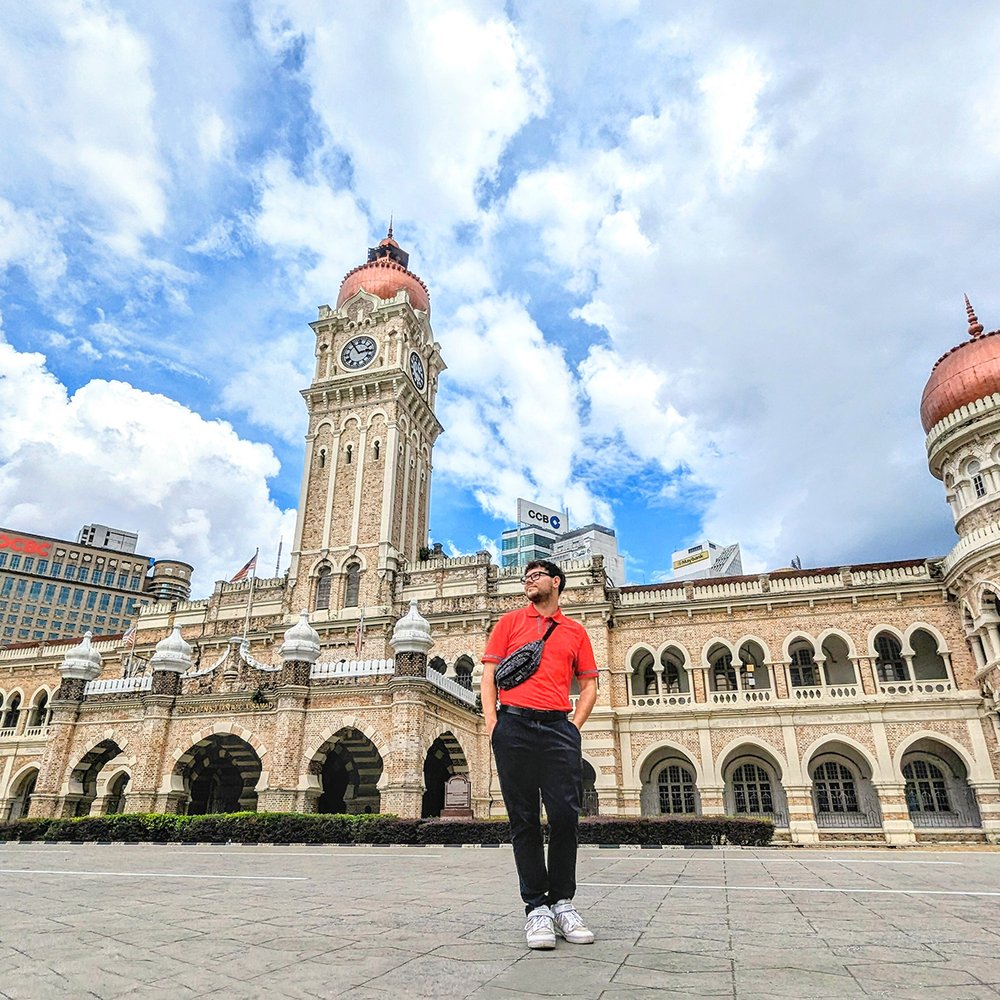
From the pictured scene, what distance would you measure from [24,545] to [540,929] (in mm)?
→ 105591

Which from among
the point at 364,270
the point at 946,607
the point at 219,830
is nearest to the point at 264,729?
the point at 219,830

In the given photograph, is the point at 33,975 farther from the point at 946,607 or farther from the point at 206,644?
the point at 206,644

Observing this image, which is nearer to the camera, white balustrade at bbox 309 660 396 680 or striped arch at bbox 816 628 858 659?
white balustrade at bbox 309 660 396 680

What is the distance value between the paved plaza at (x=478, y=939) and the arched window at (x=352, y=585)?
79.8ft

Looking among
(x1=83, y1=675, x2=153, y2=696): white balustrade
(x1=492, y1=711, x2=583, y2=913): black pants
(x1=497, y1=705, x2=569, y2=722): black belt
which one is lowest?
(x1=492, y1=711, x2=583, y2=913): black pants

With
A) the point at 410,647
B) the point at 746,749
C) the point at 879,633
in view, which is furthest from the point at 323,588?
the point at 879,633

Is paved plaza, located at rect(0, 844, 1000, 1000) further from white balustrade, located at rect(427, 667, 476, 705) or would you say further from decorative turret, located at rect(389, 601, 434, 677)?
white balustrade, located at rect(427, 667, 476, 705)

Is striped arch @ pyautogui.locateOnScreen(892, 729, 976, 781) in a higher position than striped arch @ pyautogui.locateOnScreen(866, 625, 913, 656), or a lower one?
lower

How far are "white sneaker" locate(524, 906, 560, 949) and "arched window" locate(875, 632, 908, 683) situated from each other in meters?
25.9

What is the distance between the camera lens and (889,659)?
26328 millimetres

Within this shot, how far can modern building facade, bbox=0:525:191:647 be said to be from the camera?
86.9 meters

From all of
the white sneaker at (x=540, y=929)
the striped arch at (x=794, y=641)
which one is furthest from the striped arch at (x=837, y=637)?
the white sneaker at (x=540, y=929)

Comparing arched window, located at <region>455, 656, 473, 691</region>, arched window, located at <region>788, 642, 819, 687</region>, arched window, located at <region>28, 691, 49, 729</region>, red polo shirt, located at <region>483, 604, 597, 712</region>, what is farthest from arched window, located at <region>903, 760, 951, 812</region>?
arched window, located at <region>28, 691, 49, 729</region>

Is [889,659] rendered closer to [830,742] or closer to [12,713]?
[830,742]
